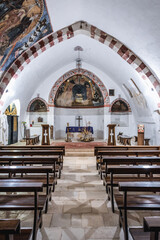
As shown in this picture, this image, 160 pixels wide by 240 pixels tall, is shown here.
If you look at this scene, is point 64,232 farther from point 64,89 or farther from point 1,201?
point 64,89

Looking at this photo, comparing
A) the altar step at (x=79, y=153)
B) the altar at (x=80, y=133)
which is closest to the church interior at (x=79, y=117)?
the altar step at (x=79, y=153)

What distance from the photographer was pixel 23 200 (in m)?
2.46

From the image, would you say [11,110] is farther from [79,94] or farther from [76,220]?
[76,220]

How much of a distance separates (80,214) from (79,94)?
13.8m

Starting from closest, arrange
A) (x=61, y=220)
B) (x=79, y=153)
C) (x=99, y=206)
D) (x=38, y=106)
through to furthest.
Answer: (x=61, y=220)
(x=99, y=206)
(x=79, y=153)
(x=38, y=106)

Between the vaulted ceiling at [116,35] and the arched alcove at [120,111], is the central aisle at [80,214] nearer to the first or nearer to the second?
the vaulted ceiling at [116,35]

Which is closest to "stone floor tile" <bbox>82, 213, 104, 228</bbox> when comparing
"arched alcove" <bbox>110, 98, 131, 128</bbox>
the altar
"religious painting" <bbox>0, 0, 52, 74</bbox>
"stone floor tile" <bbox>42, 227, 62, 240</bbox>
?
"stone floor tile" <bbox>42, 227, 62, 240</bbox>

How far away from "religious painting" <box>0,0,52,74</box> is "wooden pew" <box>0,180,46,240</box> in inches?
207

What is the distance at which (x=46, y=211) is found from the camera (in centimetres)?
309

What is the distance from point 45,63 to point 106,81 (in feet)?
18.0

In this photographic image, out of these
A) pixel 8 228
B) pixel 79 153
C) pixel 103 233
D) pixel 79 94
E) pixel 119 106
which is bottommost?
pixel 103 233

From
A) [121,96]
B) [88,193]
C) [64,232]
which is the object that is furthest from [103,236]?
[121,96]

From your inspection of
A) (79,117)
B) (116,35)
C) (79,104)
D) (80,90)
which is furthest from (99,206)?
(80,90)

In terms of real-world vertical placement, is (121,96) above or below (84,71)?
below
